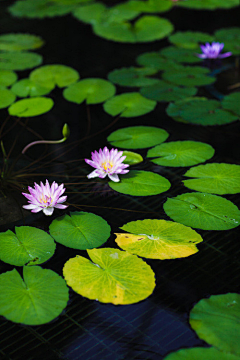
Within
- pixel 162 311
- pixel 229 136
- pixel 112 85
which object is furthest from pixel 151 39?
pixel 162 311

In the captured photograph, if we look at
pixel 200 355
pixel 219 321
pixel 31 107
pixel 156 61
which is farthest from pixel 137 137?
pixel 200 355

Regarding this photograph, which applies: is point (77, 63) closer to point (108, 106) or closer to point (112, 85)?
point (112, 85)

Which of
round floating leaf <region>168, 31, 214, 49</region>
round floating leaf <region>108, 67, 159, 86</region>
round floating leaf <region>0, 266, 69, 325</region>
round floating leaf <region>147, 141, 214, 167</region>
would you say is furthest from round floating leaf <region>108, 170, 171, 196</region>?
round floating leaf <region>168, 31, 214, 49</region>

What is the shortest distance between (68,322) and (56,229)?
1.49 ft

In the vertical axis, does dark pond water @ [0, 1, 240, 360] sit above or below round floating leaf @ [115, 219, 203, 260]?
below

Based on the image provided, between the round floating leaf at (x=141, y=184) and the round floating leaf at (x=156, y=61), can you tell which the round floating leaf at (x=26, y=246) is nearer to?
the round floating leaf at (x=141, y=184)

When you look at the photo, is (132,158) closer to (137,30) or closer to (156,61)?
(156,61)

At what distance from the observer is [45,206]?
190 cm

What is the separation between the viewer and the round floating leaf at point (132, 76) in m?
3.14

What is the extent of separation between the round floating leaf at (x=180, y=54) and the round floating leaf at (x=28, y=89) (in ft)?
3.64

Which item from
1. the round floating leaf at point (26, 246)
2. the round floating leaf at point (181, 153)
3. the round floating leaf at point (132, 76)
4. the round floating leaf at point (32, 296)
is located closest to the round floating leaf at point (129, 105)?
the round floating leaf at point (132, 76)

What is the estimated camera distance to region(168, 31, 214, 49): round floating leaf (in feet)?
12.4

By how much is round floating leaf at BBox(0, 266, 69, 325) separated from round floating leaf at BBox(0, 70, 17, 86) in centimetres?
188

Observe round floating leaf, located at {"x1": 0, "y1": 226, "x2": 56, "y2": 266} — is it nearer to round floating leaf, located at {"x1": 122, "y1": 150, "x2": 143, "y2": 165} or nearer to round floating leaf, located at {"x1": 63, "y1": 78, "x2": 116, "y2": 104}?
round floating leaf, located at {"x1": 122, "y1": 150, "x2": 143, "y2": 165}
